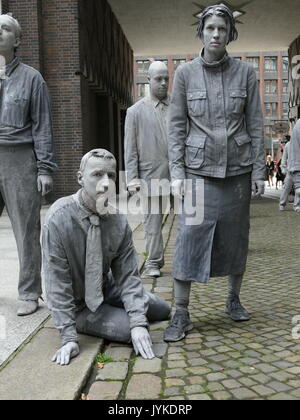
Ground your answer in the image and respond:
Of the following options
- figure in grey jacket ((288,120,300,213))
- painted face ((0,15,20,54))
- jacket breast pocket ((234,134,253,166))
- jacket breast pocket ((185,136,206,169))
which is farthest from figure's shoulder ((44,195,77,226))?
figure in grey jacket ((288,120,300,213))

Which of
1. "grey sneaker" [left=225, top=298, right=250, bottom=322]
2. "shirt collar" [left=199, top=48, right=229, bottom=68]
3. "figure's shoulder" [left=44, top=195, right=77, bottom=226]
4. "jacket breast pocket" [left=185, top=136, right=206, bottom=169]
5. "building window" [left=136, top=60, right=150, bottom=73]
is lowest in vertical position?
"grey sneaker" [left=225, top=298, right=250, bottom=322]

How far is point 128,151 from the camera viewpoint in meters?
5.50

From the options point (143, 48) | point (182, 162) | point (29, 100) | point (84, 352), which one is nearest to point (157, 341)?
point (84, 352)

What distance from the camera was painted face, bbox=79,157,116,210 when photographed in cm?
328

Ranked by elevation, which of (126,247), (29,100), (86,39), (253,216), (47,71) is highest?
(86,39)

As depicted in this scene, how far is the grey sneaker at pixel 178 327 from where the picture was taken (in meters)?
3.71

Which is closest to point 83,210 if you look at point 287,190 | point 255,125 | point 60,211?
point 60,211

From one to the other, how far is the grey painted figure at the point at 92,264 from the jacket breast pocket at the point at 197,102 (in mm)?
742

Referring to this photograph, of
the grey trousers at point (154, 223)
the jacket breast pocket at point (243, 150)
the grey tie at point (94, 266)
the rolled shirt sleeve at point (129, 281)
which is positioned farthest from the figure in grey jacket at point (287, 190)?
the grey tie at point (94, 266)

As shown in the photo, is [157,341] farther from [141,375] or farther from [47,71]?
[47,71]

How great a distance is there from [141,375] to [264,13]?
20366 millimetres

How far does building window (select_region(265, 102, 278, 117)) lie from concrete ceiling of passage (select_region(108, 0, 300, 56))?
161 feet

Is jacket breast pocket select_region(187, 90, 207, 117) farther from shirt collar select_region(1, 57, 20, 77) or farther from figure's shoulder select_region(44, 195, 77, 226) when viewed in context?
shirt collar select_region(1, 57, 20, 77)

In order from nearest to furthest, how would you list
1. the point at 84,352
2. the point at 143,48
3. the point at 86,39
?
the point at 84,352
the point at 86,39
the point at 143,48
